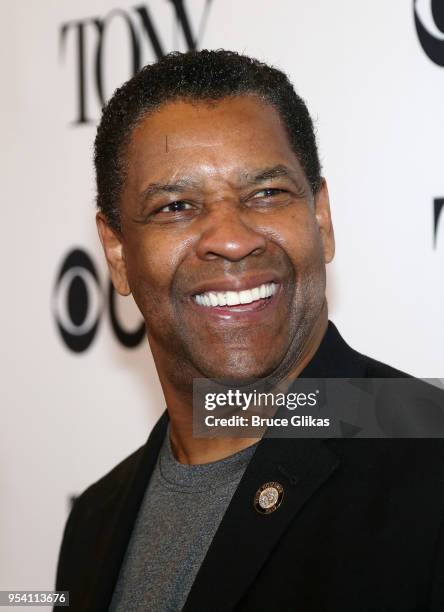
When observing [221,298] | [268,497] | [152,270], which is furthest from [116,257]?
[268,497]

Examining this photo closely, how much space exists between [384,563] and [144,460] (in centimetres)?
59

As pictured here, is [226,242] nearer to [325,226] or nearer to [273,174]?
[273,174]

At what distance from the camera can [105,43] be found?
6.97 ft

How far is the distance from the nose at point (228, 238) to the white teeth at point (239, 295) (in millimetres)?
55

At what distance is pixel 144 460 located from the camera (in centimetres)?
153

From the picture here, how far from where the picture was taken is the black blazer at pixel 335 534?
103 centimetres

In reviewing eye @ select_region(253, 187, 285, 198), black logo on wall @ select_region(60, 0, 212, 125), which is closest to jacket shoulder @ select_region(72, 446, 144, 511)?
eye @ select_region(253, 187, 285, 198)

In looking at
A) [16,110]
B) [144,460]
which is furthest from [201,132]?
[16,110]

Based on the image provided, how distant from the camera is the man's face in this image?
4.23 feet

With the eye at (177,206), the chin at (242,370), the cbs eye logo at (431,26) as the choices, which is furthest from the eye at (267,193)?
the cbs eye logo at (431,26)

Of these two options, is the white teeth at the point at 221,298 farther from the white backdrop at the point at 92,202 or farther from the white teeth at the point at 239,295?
the white backdrop at the point at 92,202

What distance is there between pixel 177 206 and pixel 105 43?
956 millimetres

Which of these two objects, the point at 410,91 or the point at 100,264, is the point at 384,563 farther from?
the point at 100,264

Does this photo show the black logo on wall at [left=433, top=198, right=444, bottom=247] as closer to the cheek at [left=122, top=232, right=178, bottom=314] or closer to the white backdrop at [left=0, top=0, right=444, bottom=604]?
the white backdrop at [left=0, top=0, right=444, bottom=604]
